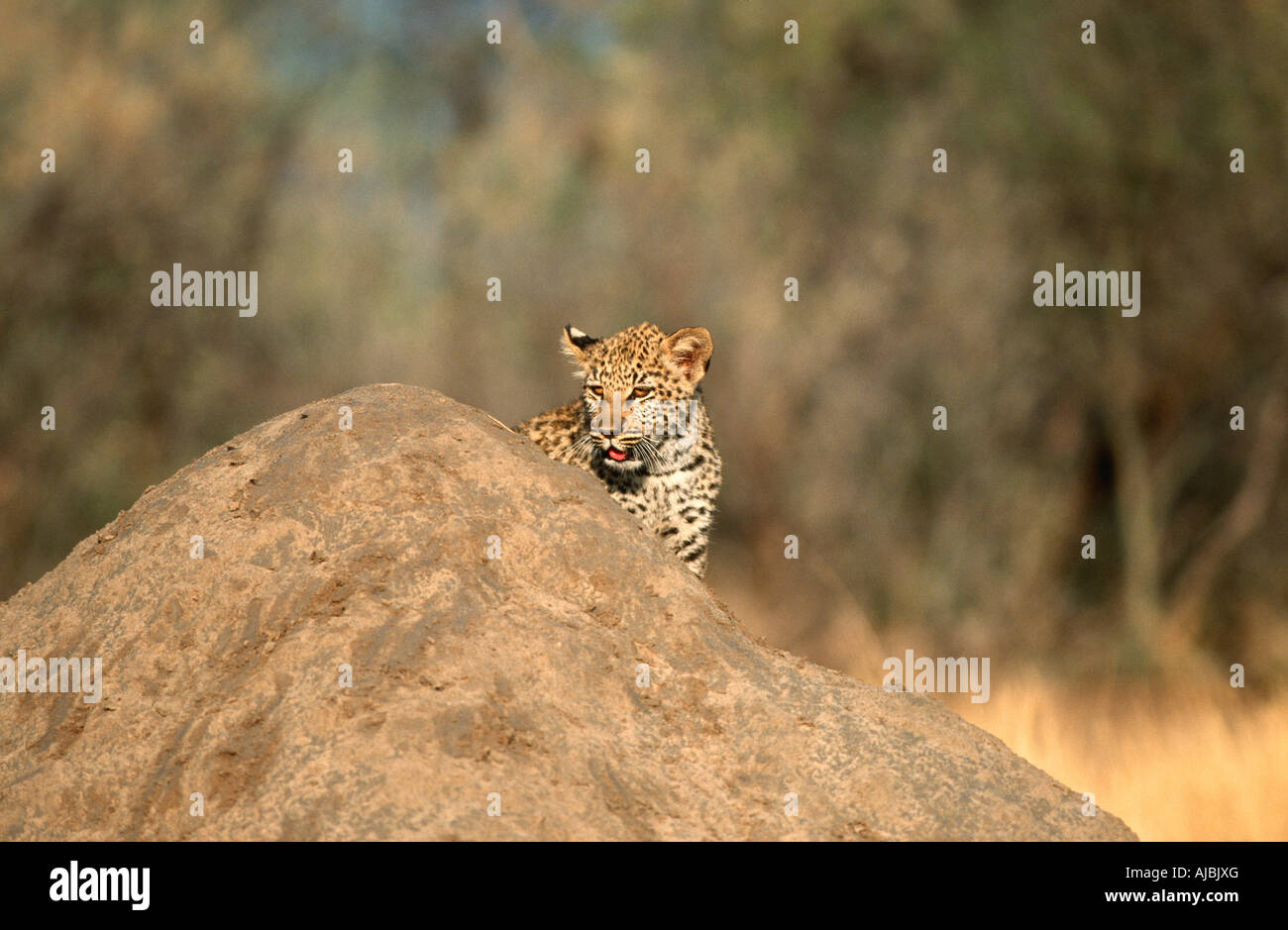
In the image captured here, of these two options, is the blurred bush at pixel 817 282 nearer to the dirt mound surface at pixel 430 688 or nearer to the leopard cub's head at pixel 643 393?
the leopard cub's head at pixel 643 393

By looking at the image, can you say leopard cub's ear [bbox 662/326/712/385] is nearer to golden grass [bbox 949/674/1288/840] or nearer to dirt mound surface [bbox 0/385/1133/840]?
dirt mound surface [bbox 0/385/1133/840]

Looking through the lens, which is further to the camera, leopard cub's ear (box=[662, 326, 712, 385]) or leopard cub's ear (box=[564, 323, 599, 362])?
leopard cub's ear (box=[564, 323, 599, 362])

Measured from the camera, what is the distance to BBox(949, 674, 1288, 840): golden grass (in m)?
9.58

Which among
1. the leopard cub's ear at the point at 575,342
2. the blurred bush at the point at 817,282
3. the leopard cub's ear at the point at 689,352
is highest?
the blurred bush at the point at 817,282

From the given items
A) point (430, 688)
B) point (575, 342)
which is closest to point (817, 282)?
point (575, 342)

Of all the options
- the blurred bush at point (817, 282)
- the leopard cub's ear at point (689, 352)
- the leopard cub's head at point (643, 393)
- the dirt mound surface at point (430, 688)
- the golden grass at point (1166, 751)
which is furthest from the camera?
the blurred bush at point (817, 282)

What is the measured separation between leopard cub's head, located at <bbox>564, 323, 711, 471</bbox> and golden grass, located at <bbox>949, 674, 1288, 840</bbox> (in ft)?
9.61

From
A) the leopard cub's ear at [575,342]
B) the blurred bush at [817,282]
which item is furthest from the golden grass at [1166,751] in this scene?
the leopard cub's ear at [575,342]

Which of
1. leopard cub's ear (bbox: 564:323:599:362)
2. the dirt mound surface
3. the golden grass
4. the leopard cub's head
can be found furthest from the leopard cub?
the golden grass

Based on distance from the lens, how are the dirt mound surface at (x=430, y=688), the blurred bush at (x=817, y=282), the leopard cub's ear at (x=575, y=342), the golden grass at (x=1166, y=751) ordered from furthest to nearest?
the blurred bush at (x=817, y=282) → the golden grass at (x=1166, y=751) → the leopard cub's ear at (x=575, y=342) → the dirt mound surface at (x=430, y=688)

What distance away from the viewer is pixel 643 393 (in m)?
8.05

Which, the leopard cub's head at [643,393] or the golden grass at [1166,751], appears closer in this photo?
the leopard cub's head at [643,393]

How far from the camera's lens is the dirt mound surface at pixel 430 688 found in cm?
437

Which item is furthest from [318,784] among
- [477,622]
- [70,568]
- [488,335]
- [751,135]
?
[751,135]
